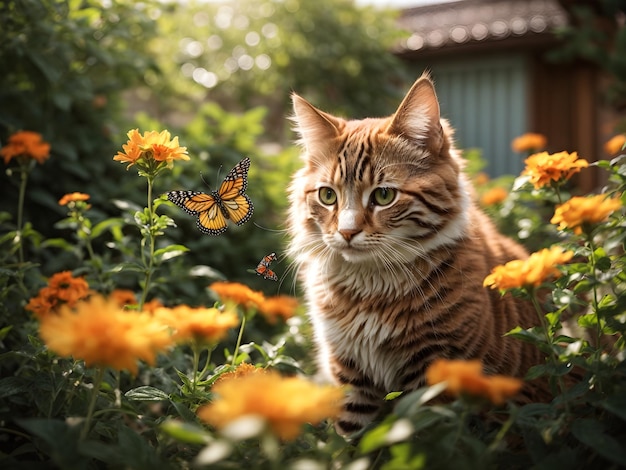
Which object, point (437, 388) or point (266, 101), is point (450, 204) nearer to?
point (437, 388)

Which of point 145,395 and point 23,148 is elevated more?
point 23,148

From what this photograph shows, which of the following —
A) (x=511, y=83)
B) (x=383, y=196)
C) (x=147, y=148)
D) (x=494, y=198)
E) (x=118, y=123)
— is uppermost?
(x=511, y=83)

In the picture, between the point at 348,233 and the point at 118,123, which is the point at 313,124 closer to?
the point at 348,233

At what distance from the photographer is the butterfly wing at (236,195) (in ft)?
4.69

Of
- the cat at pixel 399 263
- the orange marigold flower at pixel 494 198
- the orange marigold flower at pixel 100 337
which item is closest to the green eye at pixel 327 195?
the cat at pixel 399 263

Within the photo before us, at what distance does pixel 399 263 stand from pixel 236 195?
21.6 inches

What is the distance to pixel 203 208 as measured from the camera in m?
1.42

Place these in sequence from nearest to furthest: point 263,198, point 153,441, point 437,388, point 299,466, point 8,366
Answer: point 299,466 → point 437,388 → point 153,441 → point 8,366 → point 263,198

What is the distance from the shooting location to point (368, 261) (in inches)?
67.7

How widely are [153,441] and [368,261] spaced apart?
79 cm

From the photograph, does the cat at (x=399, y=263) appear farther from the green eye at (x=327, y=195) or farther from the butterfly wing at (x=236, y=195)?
the butterfly wing at (x=236, y=195)

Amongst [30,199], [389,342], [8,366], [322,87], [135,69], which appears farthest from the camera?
[322,87]

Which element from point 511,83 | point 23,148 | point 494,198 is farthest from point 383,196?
point 511,83

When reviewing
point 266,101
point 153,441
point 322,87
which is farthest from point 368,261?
point 266,101
